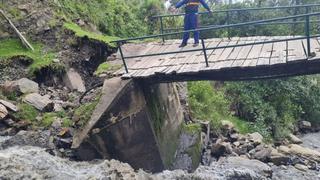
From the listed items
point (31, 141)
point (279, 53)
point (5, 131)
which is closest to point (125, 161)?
point (31, 141)

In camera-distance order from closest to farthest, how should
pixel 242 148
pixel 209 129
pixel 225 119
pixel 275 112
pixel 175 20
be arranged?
pixel 242 148, pixel 209 129, pixel 225 119, pixel 275 112, pixel 175 20

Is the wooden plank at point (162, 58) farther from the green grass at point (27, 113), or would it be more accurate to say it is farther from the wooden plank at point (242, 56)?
the green grass at point (27, 113)

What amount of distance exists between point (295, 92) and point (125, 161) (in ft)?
33.0

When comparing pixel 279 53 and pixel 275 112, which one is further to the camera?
pixel 275 112

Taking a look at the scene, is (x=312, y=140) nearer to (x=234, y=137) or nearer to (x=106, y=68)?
(x=234, y=137)

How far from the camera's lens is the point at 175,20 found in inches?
738

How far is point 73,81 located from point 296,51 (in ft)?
18.1

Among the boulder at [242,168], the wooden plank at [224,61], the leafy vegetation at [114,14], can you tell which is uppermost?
the leafy vegetation at [114,14]

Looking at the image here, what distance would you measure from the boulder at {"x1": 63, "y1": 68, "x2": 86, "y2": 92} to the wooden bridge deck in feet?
5.11

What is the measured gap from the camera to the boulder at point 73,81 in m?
11.0

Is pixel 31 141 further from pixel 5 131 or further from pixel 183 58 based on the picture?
pixel 183 58

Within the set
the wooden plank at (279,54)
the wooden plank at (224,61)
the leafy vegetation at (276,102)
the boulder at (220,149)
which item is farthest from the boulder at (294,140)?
the wooden plank at (224,61)

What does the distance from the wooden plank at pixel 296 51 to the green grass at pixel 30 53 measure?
5772 millimetres

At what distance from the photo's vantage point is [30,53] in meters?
11.4
